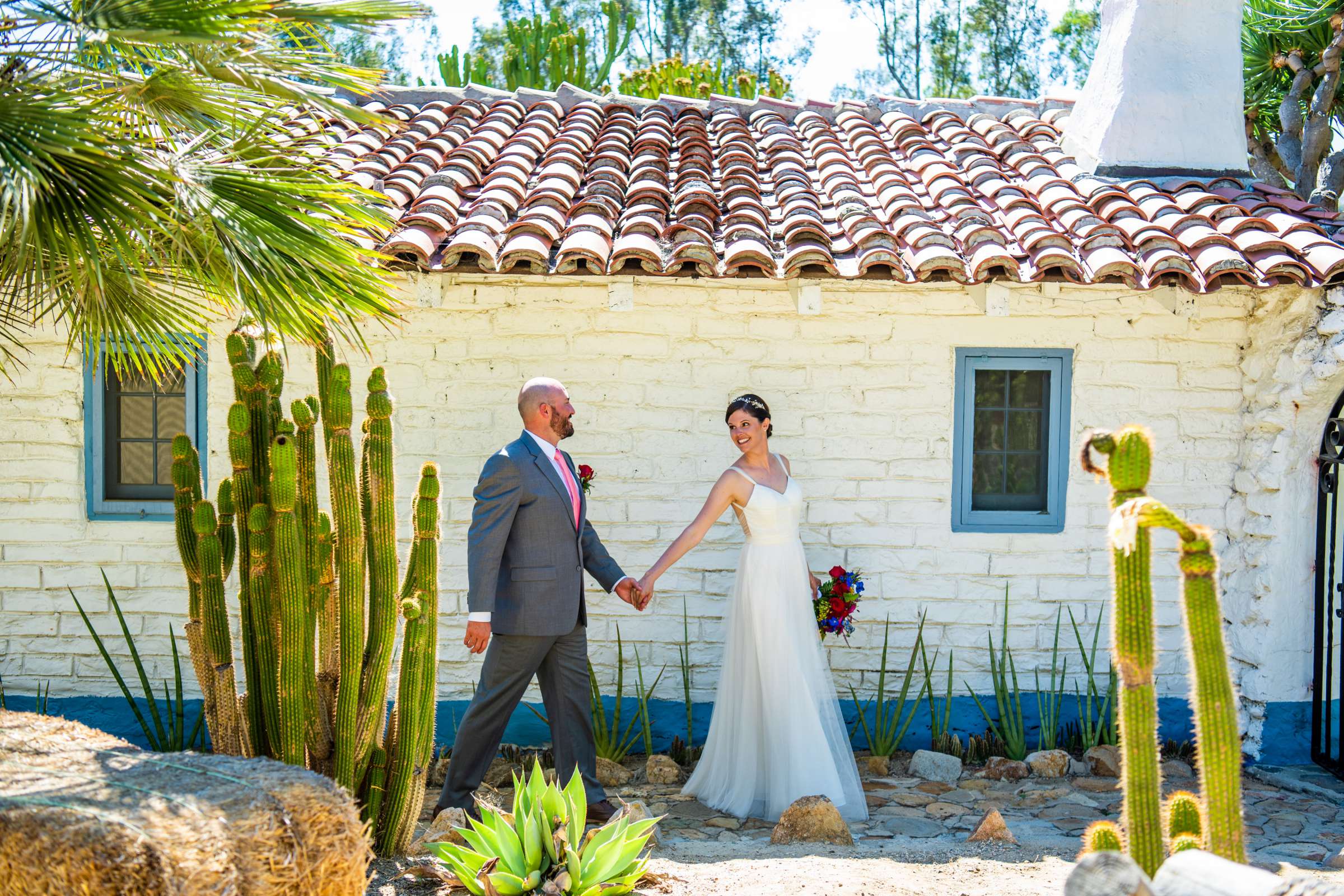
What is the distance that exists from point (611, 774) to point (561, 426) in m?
1.97

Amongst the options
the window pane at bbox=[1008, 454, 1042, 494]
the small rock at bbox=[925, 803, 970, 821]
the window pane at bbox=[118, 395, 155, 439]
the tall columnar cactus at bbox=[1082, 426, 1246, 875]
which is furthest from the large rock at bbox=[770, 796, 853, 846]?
the window pane at bbox=[118, 395, 155, 439]

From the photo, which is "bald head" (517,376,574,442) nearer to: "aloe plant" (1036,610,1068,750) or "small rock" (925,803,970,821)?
"small rock" (925,803,970,821)

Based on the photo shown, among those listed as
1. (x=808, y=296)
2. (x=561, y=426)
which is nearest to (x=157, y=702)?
(x=561, y=426)

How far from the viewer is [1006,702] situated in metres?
6.34

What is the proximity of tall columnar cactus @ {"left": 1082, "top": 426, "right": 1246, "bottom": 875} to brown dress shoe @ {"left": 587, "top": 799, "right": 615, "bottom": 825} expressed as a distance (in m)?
2.96

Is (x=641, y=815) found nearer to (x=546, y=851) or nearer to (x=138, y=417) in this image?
(x=546, y=851)

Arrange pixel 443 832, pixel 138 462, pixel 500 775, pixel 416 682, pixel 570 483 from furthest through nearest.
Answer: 1. pixel 138 462
2. pixel 500 775
3. pixel 570 483
4. pixel 443 832
5. pixel 416 682

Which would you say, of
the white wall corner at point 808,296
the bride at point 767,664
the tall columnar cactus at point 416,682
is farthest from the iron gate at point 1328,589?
the tall columnar cactus at point 416,682

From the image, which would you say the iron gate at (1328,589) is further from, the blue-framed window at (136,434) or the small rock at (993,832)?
the blue-framed window at (136,434)

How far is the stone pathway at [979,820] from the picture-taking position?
15.8ft

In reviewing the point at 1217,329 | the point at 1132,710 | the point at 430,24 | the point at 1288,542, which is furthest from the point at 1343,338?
the point at 430,24

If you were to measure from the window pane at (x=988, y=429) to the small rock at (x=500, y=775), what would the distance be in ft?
10.2

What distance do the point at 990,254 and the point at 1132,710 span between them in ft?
11.5

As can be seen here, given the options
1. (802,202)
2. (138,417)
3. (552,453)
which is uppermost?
(802,202)
